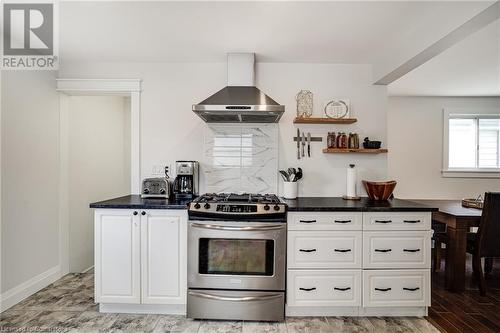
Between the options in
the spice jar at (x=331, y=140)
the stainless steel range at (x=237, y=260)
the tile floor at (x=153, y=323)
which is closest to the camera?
the tile floor at (x=153, y=323)

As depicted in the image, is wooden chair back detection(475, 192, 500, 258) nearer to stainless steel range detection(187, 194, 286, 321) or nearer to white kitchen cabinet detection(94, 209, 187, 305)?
stainless steel range detection(187, 194, 286, 321)

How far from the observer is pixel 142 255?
2.48 meters

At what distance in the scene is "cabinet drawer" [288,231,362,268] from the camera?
2.44m

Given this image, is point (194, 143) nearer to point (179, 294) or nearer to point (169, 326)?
point (179, 294)

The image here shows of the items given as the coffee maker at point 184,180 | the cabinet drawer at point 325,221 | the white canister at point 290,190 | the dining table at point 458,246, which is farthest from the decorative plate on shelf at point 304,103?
the dining table at point 458,246

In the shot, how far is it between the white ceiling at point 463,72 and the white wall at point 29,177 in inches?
163

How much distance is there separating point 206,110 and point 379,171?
1983mm

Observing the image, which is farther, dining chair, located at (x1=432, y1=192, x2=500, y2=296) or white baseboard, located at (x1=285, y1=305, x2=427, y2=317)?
dining chair, located at (x1=432, y1=192, x2=500, y2=296)

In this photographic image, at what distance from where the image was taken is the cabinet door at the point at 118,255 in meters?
2.47

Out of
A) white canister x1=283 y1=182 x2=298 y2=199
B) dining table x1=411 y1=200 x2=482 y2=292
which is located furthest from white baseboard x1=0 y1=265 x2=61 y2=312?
dining table x1=411 y1=200 x2=482 y2=292

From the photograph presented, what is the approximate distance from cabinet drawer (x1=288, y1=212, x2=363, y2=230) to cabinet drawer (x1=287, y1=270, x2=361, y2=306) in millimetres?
370

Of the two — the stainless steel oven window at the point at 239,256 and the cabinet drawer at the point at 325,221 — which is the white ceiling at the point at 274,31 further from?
the stainless steel oven window at the point at 239,256

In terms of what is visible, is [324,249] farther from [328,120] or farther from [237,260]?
[328,120]

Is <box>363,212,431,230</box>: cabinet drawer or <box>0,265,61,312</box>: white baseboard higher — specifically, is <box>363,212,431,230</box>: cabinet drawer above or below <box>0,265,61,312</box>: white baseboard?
above
